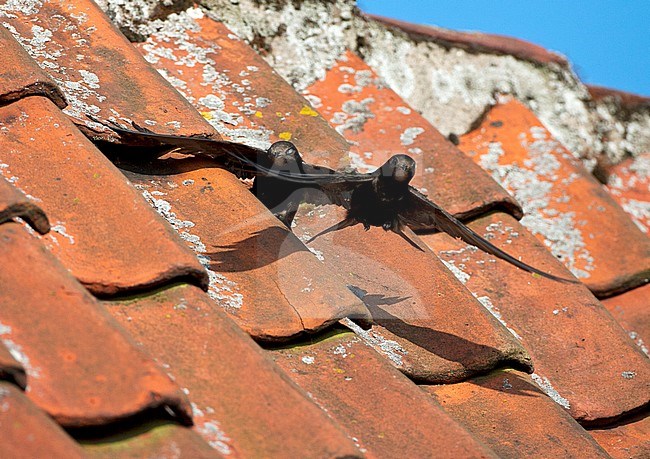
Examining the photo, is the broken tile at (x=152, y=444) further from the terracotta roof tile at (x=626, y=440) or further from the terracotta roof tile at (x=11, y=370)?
the terracotta roof tile at (x=626, y=440)

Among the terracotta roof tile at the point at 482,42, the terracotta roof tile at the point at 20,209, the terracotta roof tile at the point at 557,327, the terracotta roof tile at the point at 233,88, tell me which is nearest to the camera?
the terracotta roof tile at the point at 20,209

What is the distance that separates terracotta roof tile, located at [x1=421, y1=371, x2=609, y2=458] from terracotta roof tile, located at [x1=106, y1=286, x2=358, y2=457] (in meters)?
0.54

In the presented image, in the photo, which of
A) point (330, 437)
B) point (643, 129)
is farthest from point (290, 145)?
point (643, 129)

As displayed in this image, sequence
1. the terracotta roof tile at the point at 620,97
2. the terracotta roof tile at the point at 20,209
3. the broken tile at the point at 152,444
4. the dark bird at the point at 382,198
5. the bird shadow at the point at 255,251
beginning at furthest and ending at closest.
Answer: the terracotta roof tile at the point at 620,97
the dark bird at the point at 382,198
the bird shadow at the point at 255,251
the terracotta roof tile at the point at 20,209
the broken tile at the point at 152,444

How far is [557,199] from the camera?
3.19m

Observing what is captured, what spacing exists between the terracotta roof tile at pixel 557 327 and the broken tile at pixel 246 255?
2.25 feet

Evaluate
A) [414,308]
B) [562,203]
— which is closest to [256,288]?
[414,308]

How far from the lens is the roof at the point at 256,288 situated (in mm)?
1274

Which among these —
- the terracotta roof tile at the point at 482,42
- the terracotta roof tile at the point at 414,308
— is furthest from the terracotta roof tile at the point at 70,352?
the terracotta roof tile at the point at 482,42

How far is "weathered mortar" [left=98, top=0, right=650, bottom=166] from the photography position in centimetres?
302

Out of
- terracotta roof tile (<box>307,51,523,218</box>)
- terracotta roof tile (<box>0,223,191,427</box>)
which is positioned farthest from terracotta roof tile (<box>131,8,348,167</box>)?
terracotta roof tile (<box>0,223,191,427</box>)

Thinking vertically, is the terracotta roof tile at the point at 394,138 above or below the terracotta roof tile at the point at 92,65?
above

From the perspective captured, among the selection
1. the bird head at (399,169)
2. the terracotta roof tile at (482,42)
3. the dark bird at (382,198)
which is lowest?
the dark bird at (382,198)

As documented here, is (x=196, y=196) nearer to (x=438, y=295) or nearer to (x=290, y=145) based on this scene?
(x=290, y=145)
